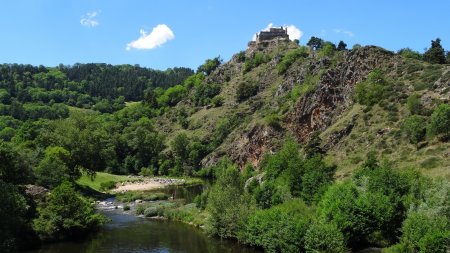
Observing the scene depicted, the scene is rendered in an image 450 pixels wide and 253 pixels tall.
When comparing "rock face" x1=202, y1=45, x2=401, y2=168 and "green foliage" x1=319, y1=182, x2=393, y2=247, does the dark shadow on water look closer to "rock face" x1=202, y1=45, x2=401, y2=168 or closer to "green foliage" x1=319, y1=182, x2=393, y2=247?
"green foliage" x1=319, y1=182, x2=393, y2=247

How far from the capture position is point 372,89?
104 meters

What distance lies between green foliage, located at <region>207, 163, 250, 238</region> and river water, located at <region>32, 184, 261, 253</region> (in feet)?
5.14

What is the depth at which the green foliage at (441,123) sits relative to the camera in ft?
262

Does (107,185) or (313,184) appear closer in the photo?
Answer: (313,184)

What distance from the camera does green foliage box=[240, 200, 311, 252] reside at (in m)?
52.9

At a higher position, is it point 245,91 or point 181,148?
point 245,91

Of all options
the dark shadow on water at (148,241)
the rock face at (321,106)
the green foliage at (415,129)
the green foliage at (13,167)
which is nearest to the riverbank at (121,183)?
the rock face at (321,106)

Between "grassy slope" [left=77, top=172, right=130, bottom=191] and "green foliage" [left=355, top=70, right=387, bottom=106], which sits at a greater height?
"green foliage" [left=355, top=70, right=387, bottom=106]

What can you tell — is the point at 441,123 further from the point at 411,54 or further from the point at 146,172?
the point at 146,172

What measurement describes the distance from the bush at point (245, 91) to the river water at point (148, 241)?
385ft

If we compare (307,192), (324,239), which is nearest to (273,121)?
(307,192)

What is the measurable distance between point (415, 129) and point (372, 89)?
22.3 m

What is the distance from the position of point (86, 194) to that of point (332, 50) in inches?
4244

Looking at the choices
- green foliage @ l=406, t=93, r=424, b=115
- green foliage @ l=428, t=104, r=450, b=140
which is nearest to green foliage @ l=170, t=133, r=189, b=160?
green foliage @ l=406, t=93, r=424, b=115
